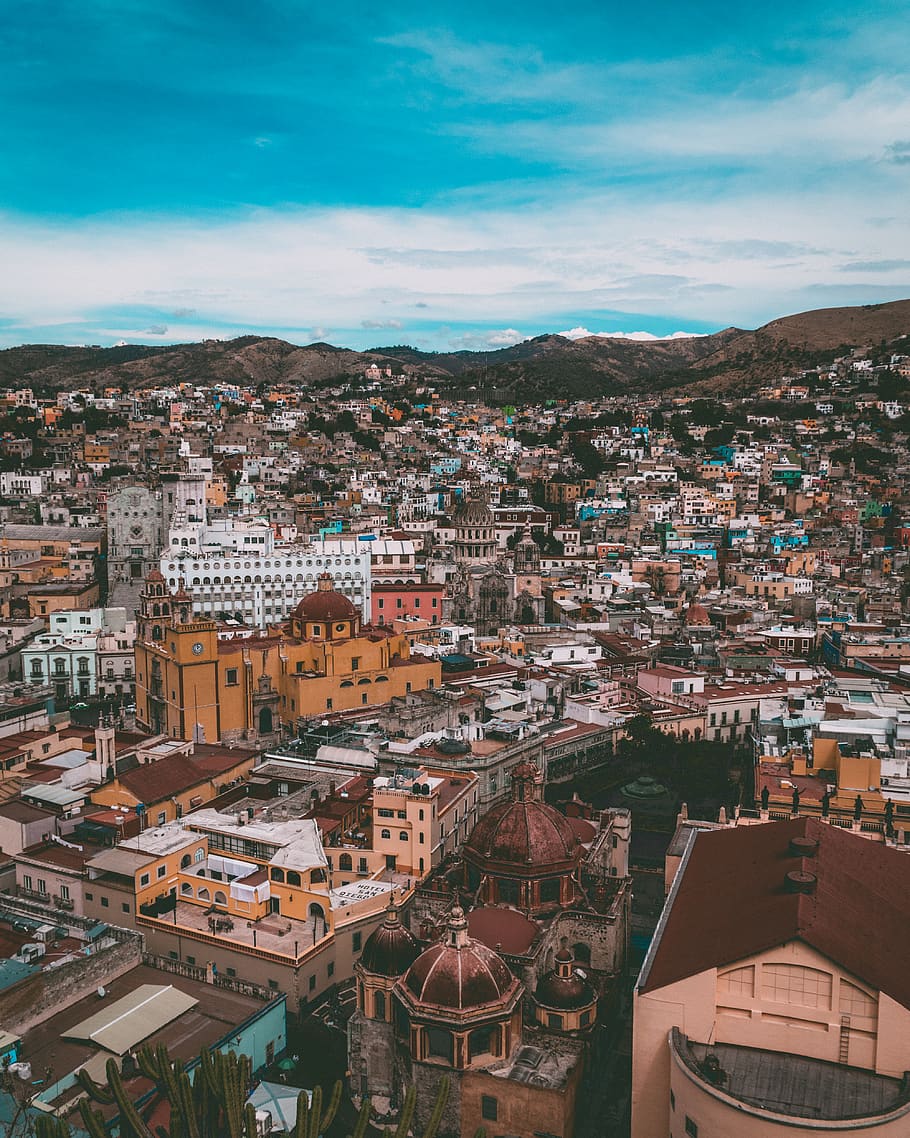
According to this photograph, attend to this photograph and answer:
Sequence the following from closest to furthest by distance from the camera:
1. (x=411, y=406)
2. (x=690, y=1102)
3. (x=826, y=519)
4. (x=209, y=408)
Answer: (x=690, y=1102)
(x=826, y=519)
(x=209, y=408)
(x=411, y=406)

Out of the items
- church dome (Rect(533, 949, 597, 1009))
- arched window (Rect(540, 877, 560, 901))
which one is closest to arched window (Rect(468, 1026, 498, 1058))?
church dome (Rect(533, 949, 597, 1009))

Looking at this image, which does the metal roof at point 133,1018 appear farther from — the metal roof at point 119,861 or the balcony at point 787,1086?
the balcony at point 787,1086

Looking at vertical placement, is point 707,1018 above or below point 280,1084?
above

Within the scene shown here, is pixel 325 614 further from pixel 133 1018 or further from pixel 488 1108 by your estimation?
pixel 488 1108

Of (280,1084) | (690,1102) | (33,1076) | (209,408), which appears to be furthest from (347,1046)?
(209,408)

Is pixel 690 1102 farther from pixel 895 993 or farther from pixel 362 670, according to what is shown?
pixel 362 670

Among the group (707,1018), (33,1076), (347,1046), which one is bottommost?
(347,1046)
